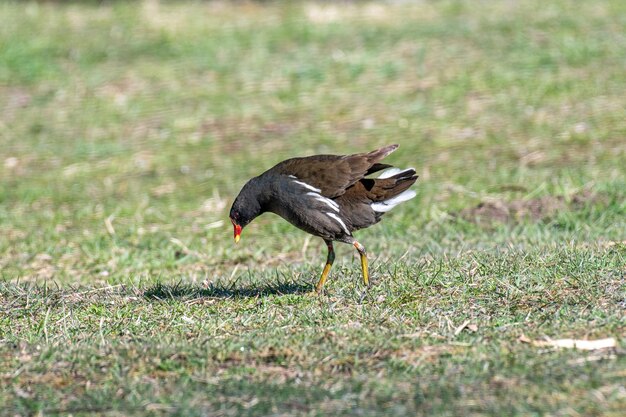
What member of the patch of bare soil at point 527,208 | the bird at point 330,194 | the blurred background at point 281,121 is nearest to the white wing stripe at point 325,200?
the bird at point 330,194

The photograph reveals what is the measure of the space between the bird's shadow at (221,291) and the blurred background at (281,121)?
0.74 m

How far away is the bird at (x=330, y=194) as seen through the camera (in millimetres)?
6379

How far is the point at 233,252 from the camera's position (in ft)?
29.4

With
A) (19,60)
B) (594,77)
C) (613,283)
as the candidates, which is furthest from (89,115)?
(613,283)

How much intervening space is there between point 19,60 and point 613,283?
1082 centimetres

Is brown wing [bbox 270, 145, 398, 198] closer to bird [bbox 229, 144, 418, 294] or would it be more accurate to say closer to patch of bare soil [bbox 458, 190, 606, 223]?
bird [bbox 229, 144, 418, 294]

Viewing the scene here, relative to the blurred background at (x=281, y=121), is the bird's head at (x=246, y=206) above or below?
above

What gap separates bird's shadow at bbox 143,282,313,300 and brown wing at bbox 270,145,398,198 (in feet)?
2.34

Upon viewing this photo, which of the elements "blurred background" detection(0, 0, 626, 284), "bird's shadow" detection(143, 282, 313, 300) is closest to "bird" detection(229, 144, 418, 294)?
"bird's shadow" detection(143, 282, 313, 300)

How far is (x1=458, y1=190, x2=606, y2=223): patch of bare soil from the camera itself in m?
9.24

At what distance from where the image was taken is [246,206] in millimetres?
6711

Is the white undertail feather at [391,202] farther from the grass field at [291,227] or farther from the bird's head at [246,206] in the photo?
the bird's head at [246,206]

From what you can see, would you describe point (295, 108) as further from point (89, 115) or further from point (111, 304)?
point (111, 304)

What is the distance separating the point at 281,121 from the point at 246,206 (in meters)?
6.03
